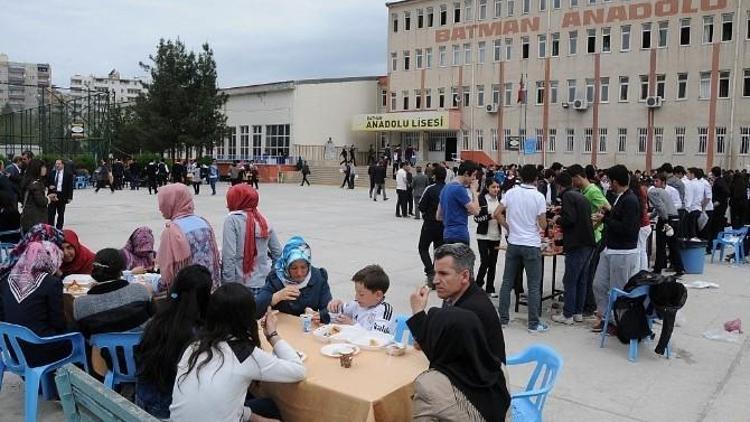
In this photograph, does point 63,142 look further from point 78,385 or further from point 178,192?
point 78,385

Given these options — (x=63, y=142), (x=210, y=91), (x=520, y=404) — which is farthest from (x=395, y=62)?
(x=520, y=404)

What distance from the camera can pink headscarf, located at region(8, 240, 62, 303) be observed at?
416 cm

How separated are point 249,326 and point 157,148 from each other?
41089mm

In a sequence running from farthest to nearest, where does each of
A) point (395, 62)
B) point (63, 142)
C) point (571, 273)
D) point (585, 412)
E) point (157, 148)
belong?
point (395, 62) < point (157, 148) < point (63, 142) < point (571, 273) < point (585, 412)

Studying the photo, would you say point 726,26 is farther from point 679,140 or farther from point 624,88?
point 679,140

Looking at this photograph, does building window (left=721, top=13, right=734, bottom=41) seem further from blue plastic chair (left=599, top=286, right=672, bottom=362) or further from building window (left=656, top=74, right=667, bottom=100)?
blue plastic chair (left=599, top=286, right=672, bottom=362)

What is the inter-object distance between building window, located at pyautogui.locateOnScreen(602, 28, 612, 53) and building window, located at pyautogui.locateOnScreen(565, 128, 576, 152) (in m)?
5.09

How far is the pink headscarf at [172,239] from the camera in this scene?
184 inches

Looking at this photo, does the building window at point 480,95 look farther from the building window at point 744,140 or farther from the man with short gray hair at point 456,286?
the man with short gray hair at point 456,286

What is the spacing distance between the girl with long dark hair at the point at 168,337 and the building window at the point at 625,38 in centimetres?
3785

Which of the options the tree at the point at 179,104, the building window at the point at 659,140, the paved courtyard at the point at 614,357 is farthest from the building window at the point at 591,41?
the paved courtyard at the point at 614,357

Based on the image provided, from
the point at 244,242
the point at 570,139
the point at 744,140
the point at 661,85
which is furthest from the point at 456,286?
the point at 570,139

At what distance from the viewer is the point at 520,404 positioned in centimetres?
379

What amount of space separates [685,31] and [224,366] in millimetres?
37826
